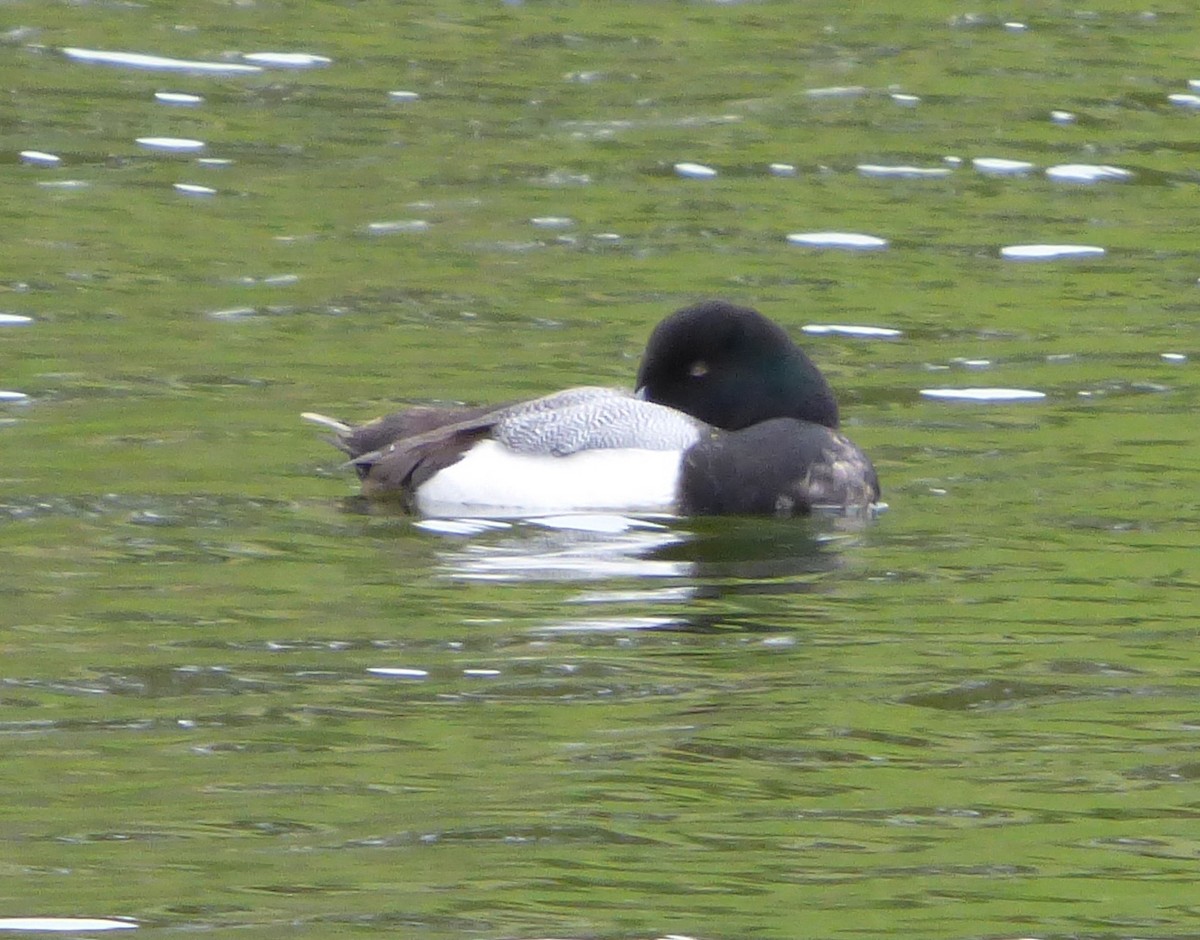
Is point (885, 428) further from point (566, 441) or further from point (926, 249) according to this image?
point (926, 249)

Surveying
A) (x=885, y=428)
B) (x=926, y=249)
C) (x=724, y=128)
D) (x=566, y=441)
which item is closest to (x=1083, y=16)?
(x=724, y=128)

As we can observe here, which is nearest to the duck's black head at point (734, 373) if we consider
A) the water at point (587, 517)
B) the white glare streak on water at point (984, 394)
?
the water at point (587, 517)

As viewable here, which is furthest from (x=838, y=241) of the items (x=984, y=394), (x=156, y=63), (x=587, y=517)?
(x=156, y=63)

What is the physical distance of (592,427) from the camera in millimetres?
9594

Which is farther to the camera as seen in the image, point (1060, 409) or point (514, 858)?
point (1060, 409)

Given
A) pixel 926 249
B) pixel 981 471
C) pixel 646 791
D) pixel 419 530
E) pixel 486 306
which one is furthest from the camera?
pixel 926 249

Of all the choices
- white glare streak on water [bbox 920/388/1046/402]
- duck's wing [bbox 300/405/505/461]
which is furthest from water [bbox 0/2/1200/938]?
duck's wing [bbox 300/405/505/461]

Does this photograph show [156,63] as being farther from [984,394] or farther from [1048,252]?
[984,394]

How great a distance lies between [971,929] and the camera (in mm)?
5281

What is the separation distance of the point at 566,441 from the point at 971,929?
4464 mm

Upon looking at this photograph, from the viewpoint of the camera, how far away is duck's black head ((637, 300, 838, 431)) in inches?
394

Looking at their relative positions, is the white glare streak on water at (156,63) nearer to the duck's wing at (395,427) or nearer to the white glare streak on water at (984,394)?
the white glare streak on water at (984,394)

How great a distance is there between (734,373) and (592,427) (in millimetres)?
706

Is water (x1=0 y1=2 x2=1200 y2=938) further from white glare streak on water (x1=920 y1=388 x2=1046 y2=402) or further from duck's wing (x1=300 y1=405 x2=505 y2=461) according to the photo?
duck's wing (x1=300 y1=405 x2=505 y2=461)
